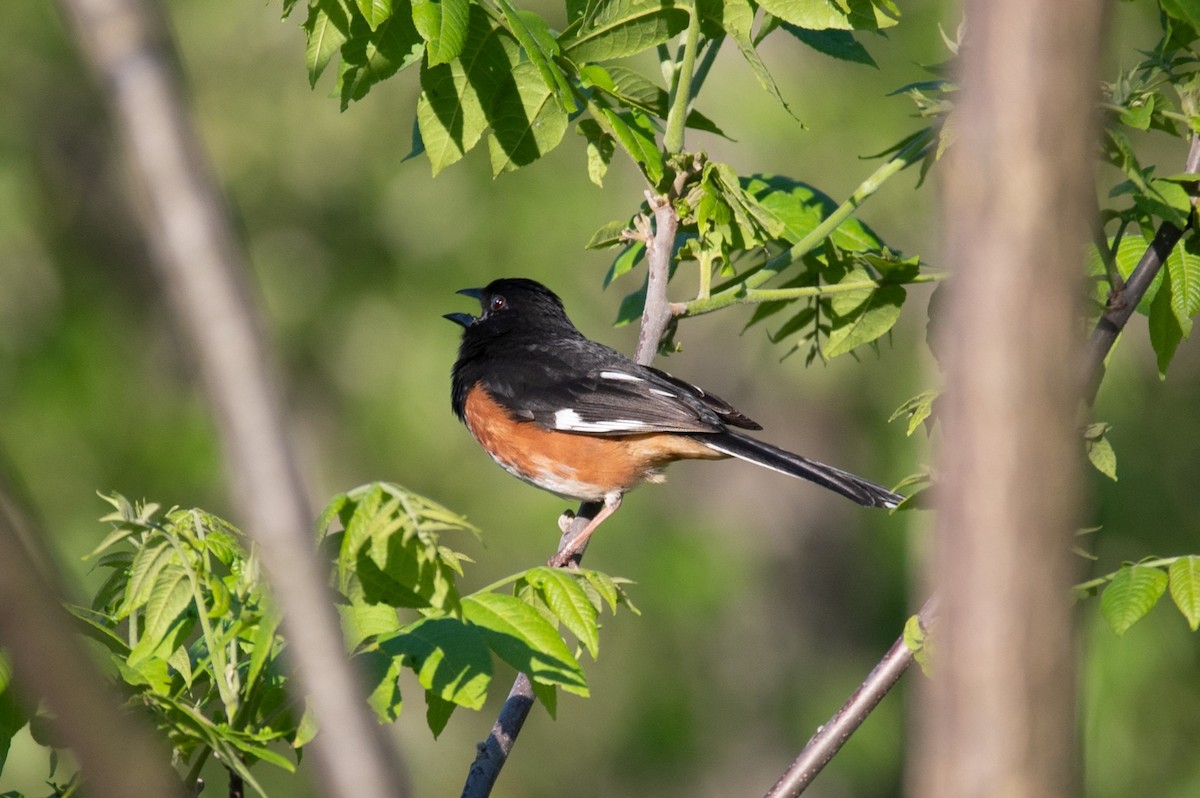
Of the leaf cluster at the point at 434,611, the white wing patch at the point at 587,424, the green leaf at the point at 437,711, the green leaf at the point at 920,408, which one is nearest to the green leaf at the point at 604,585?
the leaf cluster at the point at 434,611

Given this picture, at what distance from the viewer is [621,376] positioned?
4.93 meters

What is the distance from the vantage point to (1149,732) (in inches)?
411

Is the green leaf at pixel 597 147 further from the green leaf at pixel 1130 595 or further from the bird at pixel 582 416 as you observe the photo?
the green leaf at pixel 1130 595

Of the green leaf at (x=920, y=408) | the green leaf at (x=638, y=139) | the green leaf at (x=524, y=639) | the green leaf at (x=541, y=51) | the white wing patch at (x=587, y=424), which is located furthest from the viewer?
the white wing patch at (x=587, y=424)

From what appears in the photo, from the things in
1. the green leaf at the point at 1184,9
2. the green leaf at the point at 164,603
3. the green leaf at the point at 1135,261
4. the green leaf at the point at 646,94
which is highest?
the green leaf at the point at 646,94

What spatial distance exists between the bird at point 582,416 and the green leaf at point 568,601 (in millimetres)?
1705

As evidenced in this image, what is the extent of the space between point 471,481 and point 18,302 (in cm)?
401

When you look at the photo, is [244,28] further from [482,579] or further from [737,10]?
[737,10]

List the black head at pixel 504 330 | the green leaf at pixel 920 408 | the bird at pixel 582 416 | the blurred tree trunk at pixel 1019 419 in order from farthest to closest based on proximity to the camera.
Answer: the black head at pixel 504 330
the bird at pixel 582 416
the green leaf at pixel 920 408
the blurred tree trunk at pixel 1019 419

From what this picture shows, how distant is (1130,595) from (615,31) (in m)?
1.69

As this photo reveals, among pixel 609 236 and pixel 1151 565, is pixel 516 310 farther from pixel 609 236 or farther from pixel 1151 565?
pixel 1151 565

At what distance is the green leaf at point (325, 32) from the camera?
2.79 metres

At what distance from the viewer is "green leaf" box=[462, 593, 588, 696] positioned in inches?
86.4

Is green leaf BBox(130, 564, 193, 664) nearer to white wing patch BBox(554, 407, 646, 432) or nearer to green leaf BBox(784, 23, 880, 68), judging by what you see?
green leaf BBox(784, 23, 880, 68)
